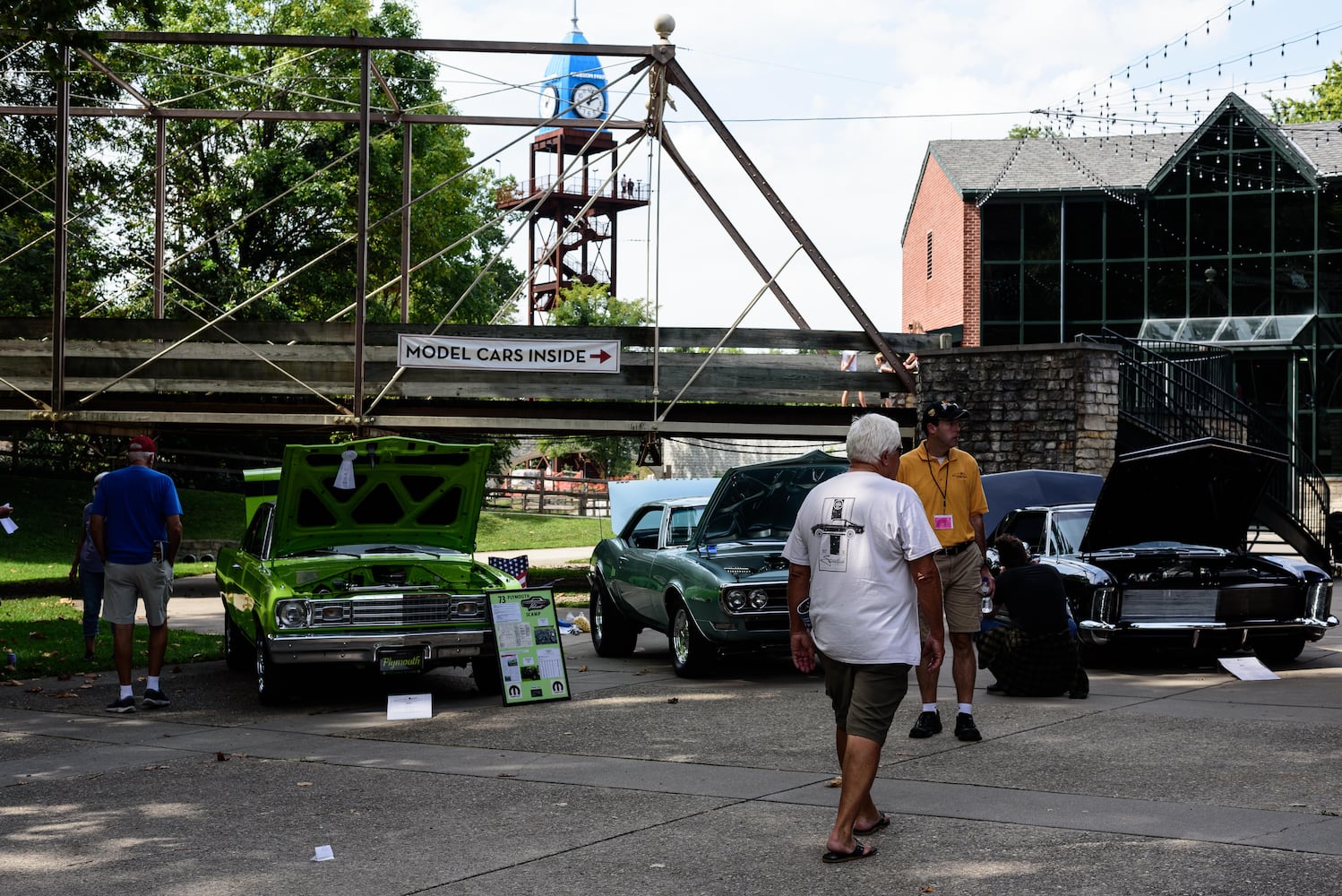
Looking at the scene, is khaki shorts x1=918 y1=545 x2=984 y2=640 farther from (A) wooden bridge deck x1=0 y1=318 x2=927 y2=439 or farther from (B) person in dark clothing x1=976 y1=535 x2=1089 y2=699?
(A) wooden bridge deck x1=0 y1=318 x2=927 y2=439

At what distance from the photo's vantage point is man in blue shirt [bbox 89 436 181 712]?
9.94 meters

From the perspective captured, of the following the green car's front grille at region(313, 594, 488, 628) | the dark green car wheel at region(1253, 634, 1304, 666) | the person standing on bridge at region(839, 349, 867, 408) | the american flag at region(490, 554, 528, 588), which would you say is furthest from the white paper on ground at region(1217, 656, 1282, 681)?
the person standing on bridge at region(839, 349, 867, 408)

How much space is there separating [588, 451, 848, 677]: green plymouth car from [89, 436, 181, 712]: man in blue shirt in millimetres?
3960

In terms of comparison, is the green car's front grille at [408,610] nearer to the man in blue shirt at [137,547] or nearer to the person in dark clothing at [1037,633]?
the man in blue shirt at [137,547]

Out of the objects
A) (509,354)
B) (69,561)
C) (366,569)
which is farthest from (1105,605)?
(69,561)

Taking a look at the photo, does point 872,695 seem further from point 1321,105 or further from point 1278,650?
point 1321,105

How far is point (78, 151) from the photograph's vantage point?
3303cm

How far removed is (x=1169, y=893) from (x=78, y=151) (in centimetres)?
3329

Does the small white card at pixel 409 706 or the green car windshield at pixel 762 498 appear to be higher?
the green car windshield at pixel 762 498

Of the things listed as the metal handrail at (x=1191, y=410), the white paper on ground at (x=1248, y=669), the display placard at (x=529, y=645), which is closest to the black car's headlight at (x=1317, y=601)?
the white paper on ground at (x=1248, y=669)

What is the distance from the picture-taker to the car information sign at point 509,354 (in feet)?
59.4

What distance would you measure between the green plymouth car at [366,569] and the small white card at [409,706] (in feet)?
0.80

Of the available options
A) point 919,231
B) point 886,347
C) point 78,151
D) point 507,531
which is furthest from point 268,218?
point 886,347

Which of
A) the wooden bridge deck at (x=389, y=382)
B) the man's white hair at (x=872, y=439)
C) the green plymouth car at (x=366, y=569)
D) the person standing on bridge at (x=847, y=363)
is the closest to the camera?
the man's white hair at (x=872, y=439)
